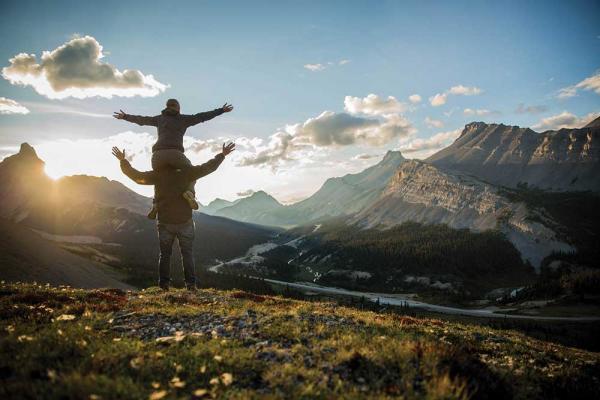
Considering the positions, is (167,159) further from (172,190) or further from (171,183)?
(172,190)

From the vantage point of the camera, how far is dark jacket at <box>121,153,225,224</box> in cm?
1741

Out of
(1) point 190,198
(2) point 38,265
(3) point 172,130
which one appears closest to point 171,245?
(1) point 190,198

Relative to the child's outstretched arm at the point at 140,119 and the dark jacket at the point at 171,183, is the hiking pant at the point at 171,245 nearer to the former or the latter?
the dark jacket at the point at 171,183

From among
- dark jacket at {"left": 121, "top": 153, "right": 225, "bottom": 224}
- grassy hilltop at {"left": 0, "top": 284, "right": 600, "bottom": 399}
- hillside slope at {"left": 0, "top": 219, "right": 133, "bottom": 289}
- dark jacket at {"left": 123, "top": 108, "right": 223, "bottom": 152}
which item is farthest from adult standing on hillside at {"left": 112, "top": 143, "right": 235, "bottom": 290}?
hillside slope at {"left": 0, "top": 219, "right": 133, "bottom": 289}

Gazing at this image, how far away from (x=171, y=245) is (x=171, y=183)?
3.61 m

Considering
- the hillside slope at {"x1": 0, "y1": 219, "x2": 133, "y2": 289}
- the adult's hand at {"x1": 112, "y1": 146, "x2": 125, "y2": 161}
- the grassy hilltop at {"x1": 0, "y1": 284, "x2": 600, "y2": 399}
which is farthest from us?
the hillside slope at {"x1": 0, "y1": 219, "x2": 133, "y2": 289}

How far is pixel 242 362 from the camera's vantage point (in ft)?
25.6

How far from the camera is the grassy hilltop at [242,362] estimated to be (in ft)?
20.8

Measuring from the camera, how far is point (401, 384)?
6898mm

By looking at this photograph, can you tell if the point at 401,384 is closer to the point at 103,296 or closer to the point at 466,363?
the point at 466,363

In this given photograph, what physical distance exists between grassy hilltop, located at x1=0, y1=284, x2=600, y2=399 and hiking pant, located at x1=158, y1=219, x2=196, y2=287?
6.31m

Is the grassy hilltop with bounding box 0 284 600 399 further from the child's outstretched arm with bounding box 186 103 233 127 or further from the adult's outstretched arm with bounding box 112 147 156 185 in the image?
the child's outstretched arm with bounding box 186 103 233 127

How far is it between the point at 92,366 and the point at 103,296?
11.5m

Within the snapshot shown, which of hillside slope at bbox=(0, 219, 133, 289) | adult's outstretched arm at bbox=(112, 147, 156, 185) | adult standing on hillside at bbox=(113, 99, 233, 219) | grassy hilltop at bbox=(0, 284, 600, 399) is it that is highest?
adult standing on hillside at bbox=(113, 99, 233, 219)
